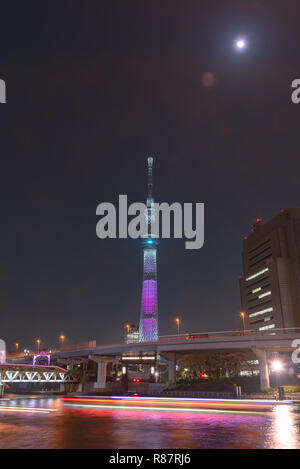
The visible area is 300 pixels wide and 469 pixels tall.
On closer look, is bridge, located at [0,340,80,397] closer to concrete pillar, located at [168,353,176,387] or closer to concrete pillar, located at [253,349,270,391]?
concrete pillar, located at [168,353,176,387]

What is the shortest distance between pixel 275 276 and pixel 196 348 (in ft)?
317

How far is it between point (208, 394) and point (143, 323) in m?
115

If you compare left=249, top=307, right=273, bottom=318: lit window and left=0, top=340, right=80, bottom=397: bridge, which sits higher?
left=249, top=307, right=273, bottom=318: lit window

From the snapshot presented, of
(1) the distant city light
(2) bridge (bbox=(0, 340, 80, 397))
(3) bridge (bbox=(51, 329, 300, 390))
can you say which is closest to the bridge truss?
(2) bridge (bbox=(0, 340, 80, 397))

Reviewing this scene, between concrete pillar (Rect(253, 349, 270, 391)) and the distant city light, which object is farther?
the distant city light

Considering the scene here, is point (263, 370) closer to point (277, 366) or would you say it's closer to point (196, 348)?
point (277, 366)

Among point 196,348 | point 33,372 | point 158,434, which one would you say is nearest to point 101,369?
point 33,372

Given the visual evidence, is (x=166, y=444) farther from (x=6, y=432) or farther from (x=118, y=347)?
(x=118, y=347)

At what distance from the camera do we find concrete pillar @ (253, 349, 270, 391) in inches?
2375

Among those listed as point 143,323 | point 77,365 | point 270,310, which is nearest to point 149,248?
point 143,323

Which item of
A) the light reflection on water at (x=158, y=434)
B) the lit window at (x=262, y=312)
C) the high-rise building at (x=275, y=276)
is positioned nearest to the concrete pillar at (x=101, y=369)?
the light reflection on water at (x=158, y=434)

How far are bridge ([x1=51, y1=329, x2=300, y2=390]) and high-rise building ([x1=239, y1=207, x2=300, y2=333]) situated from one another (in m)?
80.7

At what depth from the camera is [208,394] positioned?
5562 centimetres

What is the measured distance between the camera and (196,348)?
66375 millimetres
